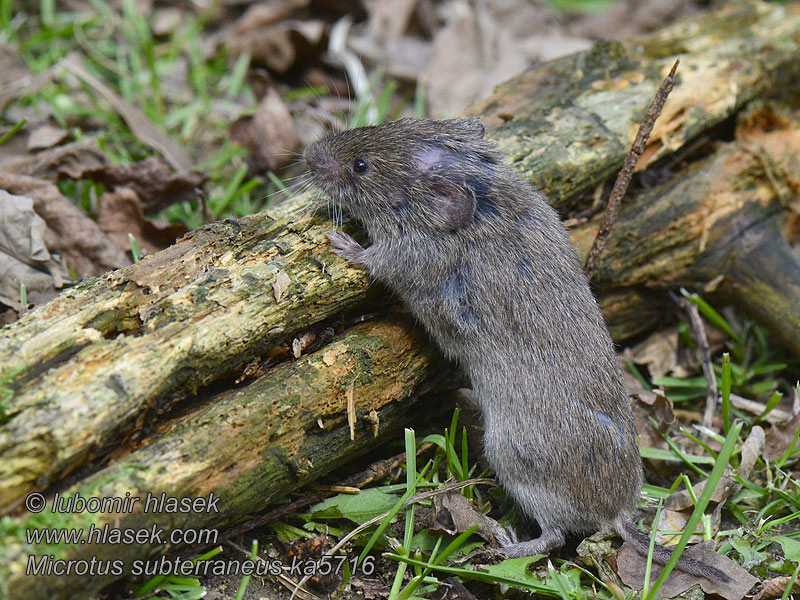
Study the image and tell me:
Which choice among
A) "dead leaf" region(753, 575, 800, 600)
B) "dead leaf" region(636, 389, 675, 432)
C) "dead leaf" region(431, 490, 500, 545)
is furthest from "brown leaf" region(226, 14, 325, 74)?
"dead leaf" region(753, 575, 800, 600)

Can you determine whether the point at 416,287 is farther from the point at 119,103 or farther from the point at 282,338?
the point at 119,103

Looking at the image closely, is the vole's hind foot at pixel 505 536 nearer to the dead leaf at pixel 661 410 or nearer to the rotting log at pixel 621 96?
the dead leaf at pixel 661 410

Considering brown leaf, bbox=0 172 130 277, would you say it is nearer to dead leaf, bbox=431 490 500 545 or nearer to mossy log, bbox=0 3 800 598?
mossy log, bbox=0 3 800 598

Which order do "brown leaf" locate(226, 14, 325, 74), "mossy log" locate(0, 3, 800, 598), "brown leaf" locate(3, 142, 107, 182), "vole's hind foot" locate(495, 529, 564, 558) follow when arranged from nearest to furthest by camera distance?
1. "mossy log" locate(0, 3, 800, 598)
2. "vole's hind foot" locate(495, 529, 564, 558)
3. "brown leaf" locate(3, 142, 107, 182)
4. "brown leaf" locate(226, 14, 325, 74)

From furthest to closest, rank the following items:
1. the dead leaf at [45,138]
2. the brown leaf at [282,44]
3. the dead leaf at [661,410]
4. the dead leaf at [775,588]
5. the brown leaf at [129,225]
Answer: the brown leaf at [282,44] → the dead leaf at [45,138] → the brown leaf at [129,225] → the dead leaf at [661,410] → the dead leaf at [775,588]

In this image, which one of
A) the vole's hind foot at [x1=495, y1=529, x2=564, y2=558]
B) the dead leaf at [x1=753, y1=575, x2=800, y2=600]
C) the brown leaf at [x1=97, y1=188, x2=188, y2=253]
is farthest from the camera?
the brown leaf at [x1=97, y1=188, x2=188, y2=253]

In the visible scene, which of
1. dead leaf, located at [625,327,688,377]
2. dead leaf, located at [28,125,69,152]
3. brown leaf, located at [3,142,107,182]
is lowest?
dead leaf, located at [625,327,688,377]

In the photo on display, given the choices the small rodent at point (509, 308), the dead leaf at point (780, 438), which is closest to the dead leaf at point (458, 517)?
the small rodent at point (509, 308)
